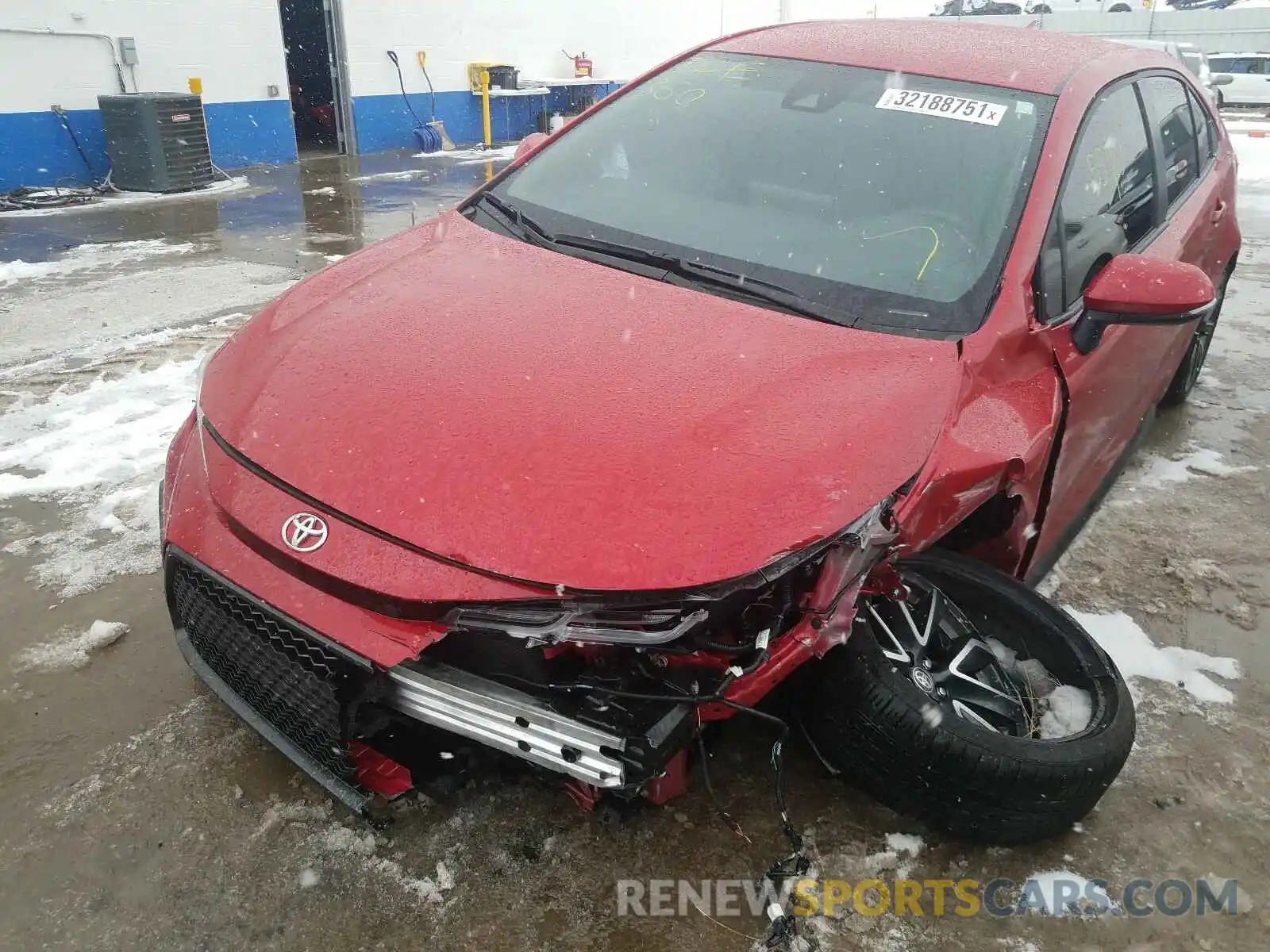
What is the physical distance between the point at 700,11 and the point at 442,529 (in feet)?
72.8

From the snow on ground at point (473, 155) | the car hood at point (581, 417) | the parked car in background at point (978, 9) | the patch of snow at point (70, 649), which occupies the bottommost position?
the patch of snow at point (70, 649)

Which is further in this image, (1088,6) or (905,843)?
(1088,6)

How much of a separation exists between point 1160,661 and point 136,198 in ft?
35.4

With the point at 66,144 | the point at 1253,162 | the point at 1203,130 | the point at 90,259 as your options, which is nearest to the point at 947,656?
the point at 1203,130

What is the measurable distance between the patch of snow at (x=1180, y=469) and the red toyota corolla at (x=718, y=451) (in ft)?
4.02

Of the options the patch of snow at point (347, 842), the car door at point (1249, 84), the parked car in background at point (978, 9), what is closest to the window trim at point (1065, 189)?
the patch of snow at point (347, 842)

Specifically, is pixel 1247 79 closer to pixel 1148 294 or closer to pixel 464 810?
pixel 1148 294

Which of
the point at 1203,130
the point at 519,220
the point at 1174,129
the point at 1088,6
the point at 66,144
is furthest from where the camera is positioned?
the point at 1088,6

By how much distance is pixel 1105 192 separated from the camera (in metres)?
2.80

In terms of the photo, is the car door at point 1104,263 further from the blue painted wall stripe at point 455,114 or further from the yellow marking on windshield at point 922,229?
the blue painted wall stripe at point 455,114

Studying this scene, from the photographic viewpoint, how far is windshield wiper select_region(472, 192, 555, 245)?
8.78 feet

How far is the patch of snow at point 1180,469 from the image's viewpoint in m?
4.05

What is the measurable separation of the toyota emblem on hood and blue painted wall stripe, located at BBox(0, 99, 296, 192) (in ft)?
34.3

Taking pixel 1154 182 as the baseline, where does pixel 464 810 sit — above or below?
below
